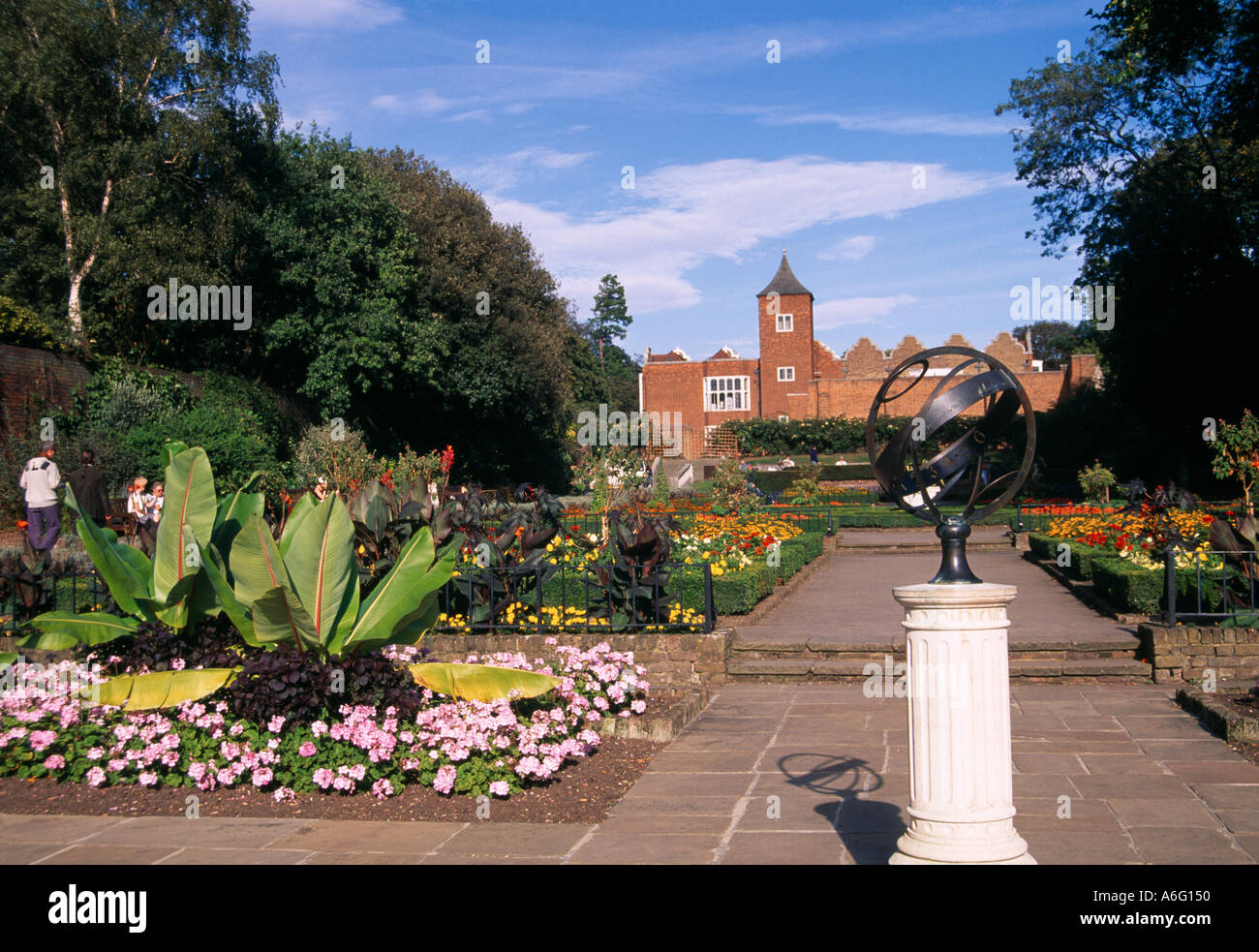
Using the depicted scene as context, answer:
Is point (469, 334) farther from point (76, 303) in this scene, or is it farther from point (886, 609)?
point (886, 609)

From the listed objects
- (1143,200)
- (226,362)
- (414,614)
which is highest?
(1143,200)

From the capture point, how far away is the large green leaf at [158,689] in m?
5.59

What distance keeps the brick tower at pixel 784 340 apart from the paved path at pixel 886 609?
39.4m

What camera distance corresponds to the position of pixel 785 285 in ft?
191

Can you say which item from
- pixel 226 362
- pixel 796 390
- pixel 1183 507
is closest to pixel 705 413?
pixel 796 390

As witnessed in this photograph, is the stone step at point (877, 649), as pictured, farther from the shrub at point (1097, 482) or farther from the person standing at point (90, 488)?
the shrub at point (1097, 482)

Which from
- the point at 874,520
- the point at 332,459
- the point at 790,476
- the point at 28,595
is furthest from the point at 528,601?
the point at 790,476

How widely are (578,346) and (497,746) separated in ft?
163

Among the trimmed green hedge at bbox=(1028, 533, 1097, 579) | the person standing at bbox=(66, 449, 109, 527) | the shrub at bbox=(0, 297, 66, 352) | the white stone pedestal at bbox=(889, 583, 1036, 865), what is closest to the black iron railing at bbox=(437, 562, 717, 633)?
the white stone pedestal at bbox=(889, 583, 1036, 865)

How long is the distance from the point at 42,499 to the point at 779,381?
161 feet

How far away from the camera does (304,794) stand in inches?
211

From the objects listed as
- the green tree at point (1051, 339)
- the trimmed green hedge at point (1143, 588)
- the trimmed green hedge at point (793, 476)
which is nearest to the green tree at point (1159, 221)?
the trimmed green hedge at point (793, 476)
